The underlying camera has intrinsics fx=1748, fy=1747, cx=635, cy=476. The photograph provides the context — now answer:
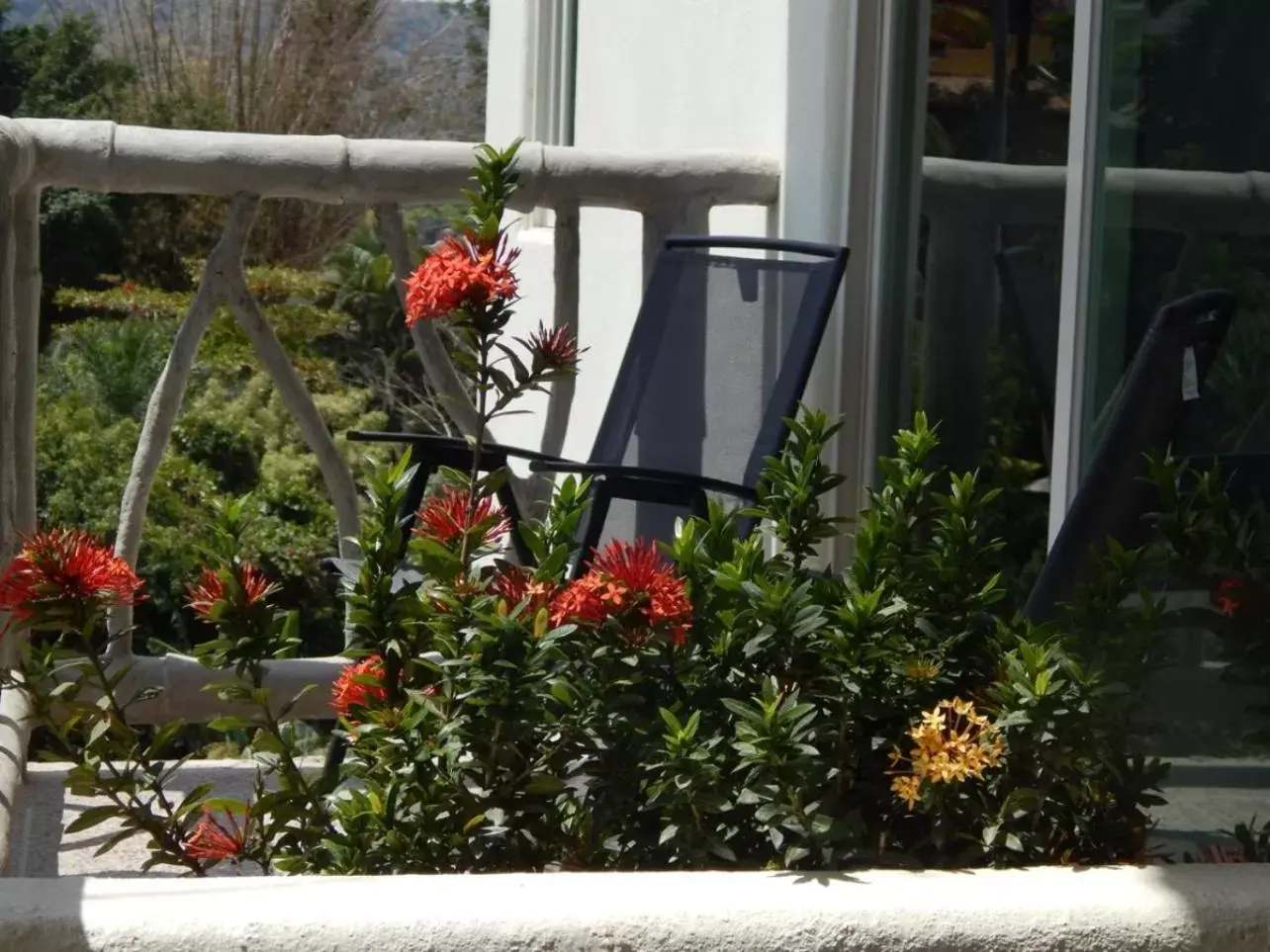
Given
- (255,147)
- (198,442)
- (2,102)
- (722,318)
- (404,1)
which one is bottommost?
(198,442)

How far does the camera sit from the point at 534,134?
6652 millimetres

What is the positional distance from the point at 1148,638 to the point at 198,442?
30.6 ft

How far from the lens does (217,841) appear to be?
6.29 feet

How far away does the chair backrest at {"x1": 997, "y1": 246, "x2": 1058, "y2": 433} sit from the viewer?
2.82 m

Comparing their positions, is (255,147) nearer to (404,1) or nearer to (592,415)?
(592,415)

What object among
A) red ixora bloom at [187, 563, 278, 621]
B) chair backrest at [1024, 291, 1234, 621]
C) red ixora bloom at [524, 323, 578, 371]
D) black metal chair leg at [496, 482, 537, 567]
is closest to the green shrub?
red ixora bloom at [187, 563, 278, 621]

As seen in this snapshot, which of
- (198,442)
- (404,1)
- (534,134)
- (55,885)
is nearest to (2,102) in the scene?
(404,1)

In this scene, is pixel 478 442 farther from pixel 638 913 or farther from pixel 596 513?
pixel 596 513

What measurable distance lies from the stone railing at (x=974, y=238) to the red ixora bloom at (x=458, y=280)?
82 cm

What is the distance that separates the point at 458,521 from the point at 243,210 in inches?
65.9

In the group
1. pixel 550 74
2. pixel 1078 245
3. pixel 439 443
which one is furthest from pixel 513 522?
pixel 550 74

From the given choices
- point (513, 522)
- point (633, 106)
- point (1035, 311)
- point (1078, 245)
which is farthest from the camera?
point (633, 106)

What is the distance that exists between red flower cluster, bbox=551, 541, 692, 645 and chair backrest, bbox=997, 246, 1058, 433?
1145 mm

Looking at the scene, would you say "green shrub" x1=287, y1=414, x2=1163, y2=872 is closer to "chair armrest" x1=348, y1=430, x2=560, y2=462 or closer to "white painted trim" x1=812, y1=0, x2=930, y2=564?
"chair armrest" x1=348, y1=430, x2=560, y2=462
